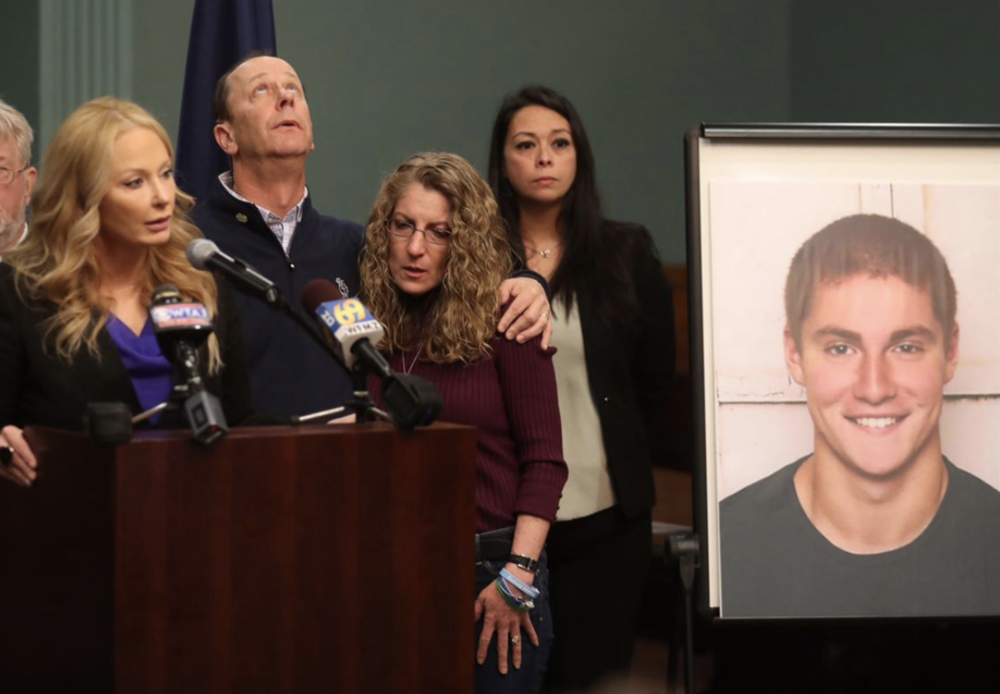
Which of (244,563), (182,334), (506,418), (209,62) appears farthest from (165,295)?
(209,62)

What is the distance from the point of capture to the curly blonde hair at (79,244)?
199 cm

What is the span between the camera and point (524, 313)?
2.42 metres

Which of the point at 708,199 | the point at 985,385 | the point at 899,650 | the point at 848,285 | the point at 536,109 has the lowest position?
the point at 899,650

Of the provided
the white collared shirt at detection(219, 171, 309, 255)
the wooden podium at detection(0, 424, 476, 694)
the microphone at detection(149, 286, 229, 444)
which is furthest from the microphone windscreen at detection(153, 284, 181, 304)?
the white collared shirt at detection(219, 171, 309, 255)

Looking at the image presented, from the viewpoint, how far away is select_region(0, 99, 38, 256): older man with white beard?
124 inches

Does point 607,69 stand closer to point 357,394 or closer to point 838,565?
point 838,565

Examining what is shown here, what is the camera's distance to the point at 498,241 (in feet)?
8.07

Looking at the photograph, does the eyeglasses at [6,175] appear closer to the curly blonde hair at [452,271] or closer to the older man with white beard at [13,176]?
the older man with white beard at [13,176]

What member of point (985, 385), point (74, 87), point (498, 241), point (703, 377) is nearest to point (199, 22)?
point (74, 87)

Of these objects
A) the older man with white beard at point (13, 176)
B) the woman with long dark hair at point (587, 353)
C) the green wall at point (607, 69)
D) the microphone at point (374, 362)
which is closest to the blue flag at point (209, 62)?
the older man with white beard at point (13, 176)

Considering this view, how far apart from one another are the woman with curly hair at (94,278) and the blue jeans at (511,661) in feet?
1.77

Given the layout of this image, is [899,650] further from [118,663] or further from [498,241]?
[118,663]

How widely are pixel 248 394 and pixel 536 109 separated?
103 centimetres

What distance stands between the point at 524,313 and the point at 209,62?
1407 mm
